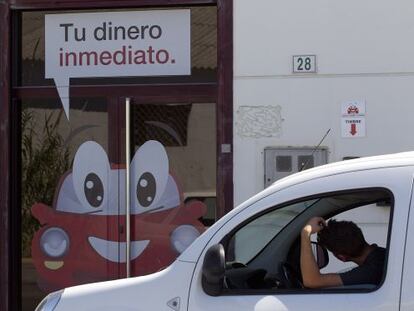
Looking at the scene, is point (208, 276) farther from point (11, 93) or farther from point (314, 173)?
point (11, 93)

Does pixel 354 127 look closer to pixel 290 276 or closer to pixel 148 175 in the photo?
pixel 148 175

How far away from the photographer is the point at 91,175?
777cm

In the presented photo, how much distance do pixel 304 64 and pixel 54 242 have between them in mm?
3434

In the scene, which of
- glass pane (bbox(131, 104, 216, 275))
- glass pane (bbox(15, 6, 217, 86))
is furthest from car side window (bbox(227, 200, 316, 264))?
glass pane (bbox(15, 6, 217, 86))

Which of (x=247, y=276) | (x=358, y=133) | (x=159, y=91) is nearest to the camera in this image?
(x=247, y=276)

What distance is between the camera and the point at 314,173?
344 cm

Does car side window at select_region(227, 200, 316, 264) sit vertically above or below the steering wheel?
above

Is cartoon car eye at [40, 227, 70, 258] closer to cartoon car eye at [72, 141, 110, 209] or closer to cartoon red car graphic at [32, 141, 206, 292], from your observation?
cartoon red car graphic at [32, 141, 206, 292]

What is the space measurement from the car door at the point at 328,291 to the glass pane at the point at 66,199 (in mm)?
4378

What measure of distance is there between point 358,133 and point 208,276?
13.4 ft

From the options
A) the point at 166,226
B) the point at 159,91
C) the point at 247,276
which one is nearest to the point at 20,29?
the point at 159,91

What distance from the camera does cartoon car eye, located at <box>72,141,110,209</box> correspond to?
7.74 meters

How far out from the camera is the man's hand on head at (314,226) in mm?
3571

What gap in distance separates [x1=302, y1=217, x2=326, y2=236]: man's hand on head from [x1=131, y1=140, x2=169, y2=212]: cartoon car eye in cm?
419
